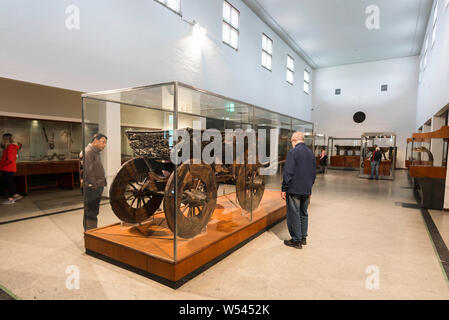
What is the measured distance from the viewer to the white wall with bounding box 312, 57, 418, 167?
1636 centimetres

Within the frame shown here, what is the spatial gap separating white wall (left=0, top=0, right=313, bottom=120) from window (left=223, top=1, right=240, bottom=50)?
0.91ft

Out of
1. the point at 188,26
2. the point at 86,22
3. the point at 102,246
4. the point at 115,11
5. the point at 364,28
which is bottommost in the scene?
the point at 102,246

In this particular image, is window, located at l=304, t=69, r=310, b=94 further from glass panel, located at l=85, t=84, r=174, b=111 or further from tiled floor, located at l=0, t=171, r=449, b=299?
glass panel, located at l=85, t=84, r=174, b=111

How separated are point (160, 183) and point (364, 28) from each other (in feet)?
43.1

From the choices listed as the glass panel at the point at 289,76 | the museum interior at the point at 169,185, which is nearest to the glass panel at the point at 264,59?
the museum interior at the point at 169,185

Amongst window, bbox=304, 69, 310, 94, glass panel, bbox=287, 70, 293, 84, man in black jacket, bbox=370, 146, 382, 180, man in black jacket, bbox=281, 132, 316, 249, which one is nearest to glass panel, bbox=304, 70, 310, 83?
window, bbox=304, 69, 310, 94

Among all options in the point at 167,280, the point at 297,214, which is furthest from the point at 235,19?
the point at 167,280

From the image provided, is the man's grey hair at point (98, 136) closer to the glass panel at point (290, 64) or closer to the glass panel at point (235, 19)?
the glass panel at point (235, 19)

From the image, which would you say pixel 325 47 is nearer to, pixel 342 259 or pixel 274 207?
pixel 274 207

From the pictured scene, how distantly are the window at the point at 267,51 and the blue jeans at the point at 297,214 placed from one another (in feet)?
30.7

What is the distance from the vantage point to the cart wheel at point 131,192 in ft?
11.4

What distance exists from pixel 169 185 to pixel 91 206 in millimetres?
1533
